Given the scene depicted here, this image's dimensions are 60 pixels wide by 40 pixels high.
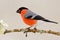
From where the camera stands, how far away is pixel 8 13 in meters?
1.00

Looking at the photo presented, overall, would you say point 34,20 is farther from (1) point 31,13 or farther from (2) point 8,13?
(2) point 8,13

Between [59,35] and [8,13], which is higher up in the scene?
[8,13]

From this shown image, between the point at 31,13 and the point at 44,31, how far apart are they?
11cm

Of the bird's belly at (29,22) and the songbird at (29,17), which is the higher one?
the songbird at (29,17)

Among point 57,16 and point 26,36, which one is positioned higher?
point 57,16

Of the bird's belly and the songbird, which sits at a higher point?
the songbird

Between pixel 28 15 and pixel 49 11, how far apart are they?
0.46 ft

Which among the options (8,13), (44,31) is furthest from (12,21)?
(44,31)

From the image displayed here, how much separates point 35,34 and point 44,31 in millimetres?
48

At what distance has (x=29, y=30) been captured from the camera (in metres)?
0.97

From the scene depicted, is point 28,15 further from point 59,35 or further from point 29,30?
point 59,35

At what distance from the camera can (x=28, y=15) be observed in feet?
3.05

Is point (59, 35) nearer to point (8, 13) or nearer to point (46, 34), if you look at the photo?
point (46, 34)

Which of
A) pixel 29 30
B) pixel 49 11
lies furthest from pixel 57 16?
pixel 29 30
